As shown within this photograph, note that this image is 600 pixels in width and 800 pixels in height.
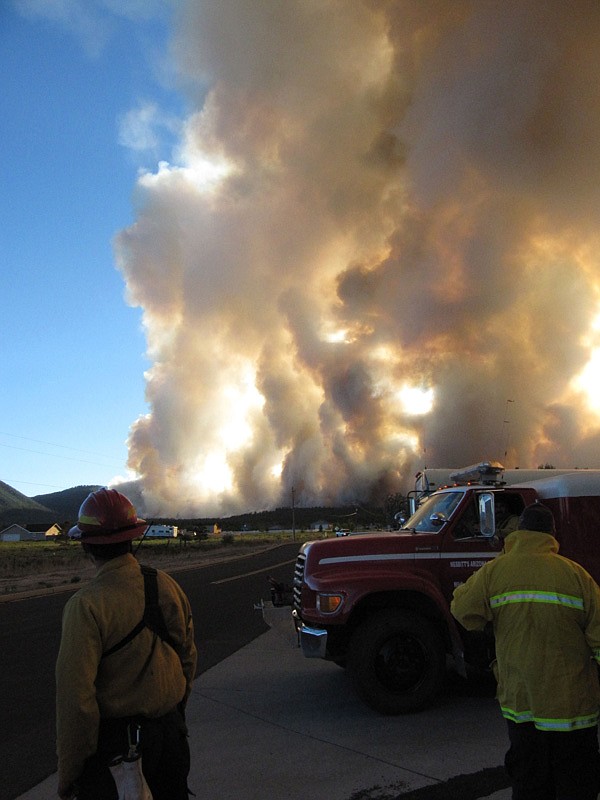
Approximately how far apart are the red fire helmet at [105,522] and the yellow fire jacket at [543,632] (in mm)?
1775

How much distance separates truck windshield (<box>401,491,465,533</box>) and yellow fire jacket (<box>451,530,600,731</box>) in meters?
3.47

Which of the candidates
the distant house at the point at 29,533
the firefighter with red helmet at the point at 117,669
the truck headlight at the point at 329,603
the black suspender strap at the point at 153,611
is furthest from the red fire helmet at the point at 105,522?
the distant house at the point at 29,533

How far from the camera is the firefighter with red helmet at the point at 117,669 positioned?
2293 millimetres

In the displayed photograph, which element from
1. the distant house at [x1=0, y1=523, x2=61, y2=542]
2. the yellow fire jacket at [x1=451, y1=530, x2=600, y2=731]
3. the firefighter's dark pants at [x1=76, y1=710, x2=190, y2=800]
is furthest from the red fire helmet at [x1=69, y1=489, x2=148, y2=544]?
the distant house at [x1=0, y1=523, x2=61, y2=542]

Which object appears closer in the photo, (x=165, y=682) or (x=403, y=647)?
(x=165, y=682)

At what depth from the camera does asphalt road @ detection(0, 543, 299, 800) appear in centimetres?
515

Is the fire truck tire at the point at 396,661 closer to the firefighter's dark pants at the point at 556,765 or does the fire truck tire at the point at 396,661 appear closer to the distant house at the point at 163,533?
the firefighter's dark pants at the point at 556,765

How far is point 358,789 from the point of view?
14.0 feet

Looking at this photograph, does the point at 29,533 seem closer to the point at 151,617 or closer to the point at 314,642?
the point at 314,642

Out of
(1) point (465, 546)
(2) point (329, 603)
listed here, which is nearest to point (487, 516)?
(1) point (465, 546)

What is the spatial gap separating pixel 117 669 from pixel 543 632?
1.97 m

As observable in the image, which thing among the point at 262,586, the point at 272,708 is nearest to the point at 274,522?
the point at 262,586

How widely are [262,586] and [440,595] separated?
13.4m

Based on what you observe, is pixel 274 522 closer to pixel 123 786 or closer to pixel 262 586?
pixel 262 586
